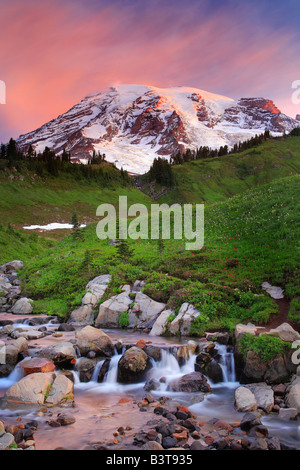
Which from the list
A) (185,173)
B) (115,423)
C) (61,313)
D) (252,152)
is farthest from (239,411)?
(252,152)

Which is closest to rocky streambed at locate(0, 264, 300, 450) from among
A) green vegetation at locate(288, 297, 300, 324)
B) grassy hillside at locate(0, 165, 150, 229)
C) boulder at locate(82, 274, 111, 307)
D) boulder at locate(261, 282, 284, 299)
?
green vegetation at locate(288, 297, 300, 324)

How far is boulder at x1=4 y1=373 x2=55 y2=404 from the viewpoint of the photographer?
9.91m

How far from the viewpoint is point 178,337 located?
15031 mm

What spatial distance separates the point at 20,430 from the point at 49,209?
269 feet

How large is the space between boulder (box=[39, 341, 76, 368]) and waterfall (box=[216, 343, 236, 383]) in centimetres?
584

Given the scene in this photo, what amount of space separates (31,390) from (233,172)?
14546 cm

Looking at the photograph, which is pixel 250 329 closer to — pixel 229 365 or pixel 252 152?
pixel 229 365

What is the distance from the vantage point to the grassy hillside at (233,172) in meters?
125

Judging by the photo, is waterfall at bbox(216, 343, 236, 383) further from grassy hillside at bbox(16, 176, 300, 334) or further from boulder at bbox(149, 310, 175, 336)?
boulder at bbox(149, 310, 175, 336)

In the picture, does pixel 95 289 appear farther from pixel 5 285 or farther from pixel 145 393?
pixel 145 393

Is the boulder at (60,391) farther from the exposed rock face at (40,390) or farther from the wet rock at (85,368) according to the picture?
the wet rock at (85,368)

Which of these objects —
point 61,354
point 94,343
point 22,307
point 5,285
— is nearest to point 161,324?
point 94,343

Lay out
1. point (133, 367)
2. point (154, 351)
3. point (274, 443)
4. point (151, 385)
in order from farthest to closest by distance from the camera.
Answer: point (154, 351) → point (133, 367) → point (151, 385) → point (274, 443)

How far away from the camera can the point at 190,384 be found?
1112 cm
